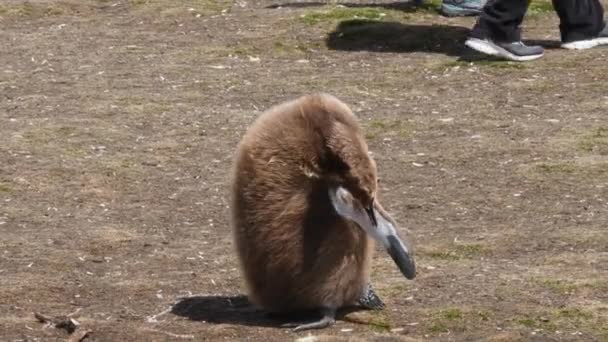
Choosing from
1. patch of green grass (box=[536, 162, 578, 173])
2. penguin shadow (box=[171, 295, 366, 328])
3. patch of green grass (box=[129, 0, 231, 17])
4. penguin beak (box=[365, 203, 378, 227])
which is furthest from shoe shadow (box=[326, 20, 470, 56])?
penguin beak (box=[365, 203, 378, 227])

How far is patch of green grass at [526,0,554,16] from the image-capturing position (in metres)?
11.8

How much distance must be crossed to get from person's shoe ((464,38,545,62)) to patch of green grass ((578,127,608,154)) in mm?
1833

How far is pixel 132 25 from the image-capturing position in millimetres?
11820

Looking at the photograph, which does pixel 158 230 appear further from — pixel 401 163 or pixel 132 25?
pixel 132 25

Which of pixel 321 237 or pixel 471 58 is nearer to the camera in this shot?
pixel 321 237

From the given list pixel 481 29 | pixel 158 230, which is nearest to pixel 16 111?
pixel 158 230

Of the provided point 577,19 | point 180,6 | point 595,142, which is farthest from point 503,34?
point 180,6

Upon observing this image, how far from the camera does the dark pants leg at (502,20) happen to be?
10.2 m

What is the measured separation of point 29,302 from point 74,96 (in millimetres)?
3901

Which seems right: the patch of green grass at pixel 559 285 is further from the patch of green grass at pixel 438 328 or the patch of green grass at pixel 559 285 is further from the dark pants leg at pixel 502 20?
the dark pants leg at pixel 502 20

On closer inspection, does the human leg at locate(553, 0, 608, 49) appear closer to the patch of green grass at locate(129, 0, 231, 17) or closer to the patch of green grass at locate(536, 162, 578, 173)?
the patch of green grass at locate(536, 162, 578, 173)

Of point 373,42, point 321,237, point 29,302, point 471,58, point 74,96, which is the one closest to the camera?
point 321,237

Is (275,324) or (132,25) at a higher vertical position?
(275,324)

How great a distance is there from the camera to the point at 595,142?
317 inches
